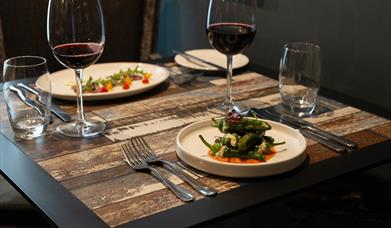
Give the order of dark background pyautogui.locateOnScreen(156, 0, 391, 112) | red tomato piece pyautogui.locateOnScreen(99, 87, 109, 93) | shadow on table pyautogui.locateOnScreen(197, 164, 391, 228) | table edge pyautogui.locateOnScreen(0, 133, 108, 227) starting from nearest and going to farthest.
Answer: table edge pyautogui.locateOnScreen(0, 133, 108, 227) < red tomato piece pyautogui.locateOnScreen(99, 87, 109, 93) < shadow on table pyautogui.locateOnScreen(197, 164, 391, 228) < dark background pyautogui.locateOnScreen(156, 0, 391, 112)

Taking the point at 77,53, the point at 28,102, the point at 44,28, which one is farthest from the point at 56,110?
the point at 44,28

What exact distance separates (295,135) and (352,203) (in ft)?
1.95

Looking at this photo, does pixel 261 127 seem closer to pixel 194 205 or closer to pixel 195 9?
pixel 194 205

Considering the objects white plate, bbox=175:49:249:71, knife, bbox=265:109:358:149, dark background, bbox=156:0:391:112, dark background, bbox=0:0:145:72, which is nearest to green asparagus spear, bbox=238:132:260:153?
knife, bbox=265:109:358:149

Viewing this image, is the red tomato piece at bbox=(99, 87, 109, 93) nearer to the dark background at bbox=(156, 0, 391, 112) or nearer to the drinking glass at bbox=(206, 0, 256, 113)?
the drinking glass at bbox=(206, 0, 256, 113)

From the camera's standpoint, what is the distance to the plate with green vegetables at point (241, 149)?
0.97 m

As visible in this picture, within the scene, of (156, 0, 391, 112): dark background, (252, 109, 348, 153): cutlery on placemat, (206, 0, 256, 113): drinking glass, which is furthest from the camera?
(156, 0, 391, 112): dark background

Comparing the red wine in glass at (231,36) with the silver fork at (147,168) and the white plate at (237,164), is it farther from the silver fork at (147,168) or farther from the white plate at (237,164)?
the silver fork at (147,168)

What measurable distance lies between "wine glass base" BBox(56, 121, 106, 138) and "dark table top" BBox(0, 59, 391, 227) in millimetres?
18

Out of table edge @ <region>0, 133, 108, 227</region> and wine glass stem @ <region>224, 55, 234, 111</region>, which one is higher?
wine glass stem @ <region>224, 55, 234, 111</region>

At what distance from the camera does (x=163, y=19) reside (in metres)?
2.88

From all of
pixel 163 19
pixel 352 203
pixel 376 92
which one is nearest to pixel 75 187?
pixel 352 203

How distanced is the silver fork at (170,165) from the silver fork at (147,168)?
13mm

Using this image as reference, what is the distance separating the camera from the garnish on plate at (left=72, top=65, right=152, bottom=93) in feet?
4.56
